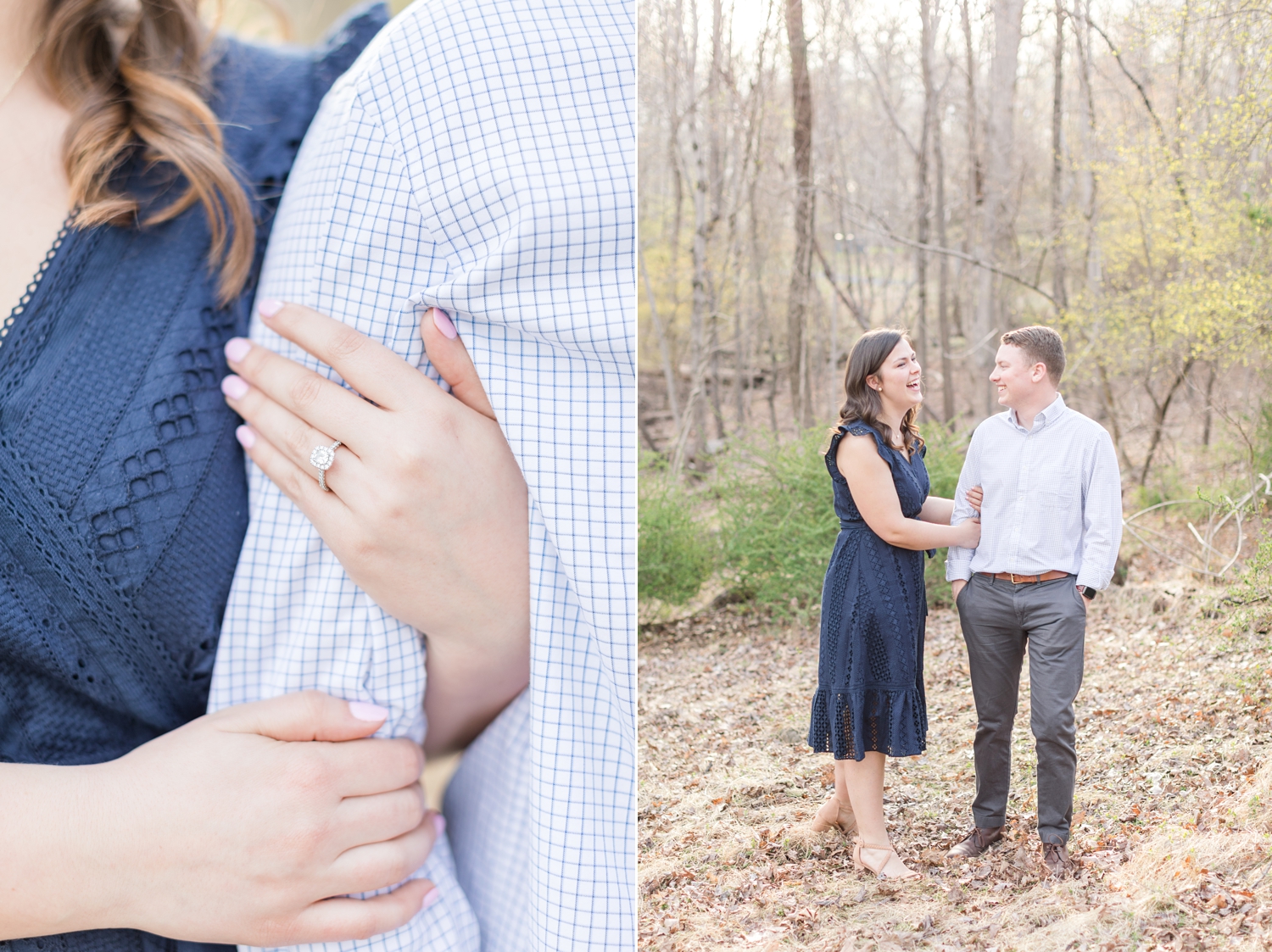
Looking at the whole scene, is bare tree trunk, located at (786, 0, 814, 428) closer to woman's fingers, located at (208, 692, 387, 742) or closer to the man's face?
the man's face

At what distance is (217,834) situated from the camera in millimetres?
881

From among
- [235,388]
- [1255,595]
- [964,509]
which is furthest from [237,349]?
[1255,595]

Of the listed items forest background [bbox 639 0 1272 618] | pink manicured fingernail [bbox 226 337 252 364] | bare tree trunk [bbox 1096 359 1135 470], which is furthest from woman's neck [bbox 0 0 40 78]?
bare tree trunk [bbox 1096 359 1135 470]

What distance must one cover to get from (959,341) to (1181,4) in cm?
32

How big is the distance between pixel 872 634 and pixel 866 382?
0.22m

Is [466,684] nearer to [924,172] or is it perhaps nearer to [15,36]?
[924,172]

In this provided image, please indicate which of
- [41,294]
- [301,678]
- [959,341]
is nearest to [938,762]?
[959,341]

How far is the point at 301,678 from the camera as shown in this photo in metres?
0.96

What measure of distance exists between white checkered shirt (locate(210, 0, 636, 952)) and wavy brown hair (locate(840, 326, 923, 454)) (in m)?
0.21

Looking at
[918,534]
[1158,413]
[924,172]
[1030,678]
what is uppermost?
[924,172]

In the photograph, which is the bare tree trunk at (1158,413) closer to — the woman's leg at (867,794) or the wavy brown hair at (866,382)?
the wavy brown hair at (866,382)

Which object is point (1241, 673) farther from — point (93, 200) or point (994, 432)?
point (93, 200)

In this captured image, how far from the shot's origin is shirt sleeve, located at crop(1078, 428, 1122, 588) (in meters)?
0.71

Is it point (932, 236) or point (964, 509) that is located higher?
point (932, 236)
